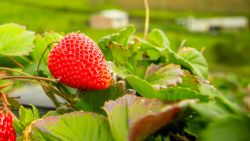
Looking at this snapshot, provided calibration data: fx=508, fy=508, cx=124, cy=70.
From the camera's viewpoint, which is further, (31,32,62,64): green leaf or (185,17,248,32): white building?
(185,17,248,32): white building

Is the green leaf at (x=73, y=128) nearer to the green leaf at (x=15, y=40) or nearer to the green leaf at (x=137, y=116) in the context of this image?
the green leaf at (x=137, y=116)

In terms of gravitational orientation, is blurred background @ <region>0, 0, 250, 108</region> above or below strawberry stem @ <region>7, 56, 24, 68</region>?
below

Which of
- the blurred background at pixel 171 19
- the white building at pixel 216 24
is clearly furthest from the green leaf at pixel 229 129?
the white building at pixel 216 24

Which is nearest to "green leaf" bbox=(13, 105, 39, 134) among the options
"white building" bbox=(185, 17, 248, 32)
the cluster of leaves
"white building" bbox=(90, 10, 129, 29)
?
the cluster of leaves

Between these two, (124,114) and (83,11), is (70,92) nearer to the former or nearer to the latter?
(124,114)

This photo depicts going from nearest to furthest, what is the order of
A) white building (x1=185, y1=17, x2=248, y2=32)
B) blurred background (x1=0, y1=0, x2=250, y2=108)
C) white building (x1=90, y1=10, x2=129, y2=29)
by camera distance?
blurred background (x1=0, y1=0, x2=250, y2=108)
white building (x1=90, y1=10, x2=129, y2=29)
white building (x1=185, y1=17, x2=248, y2=32)

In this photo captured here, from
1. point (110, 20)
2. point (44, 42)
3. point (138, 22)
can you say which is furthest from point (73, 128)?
point (138, 22)

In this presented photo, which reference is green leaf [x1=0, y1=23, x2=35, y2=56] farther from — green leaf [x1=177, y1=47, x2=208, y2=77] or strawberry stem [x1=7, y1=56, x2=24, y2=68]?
green leaf [x1=177, y1=47, x2=208, y2=77]

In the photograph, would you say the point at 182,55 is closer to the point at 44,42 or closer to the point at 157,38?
the point at 157,38
